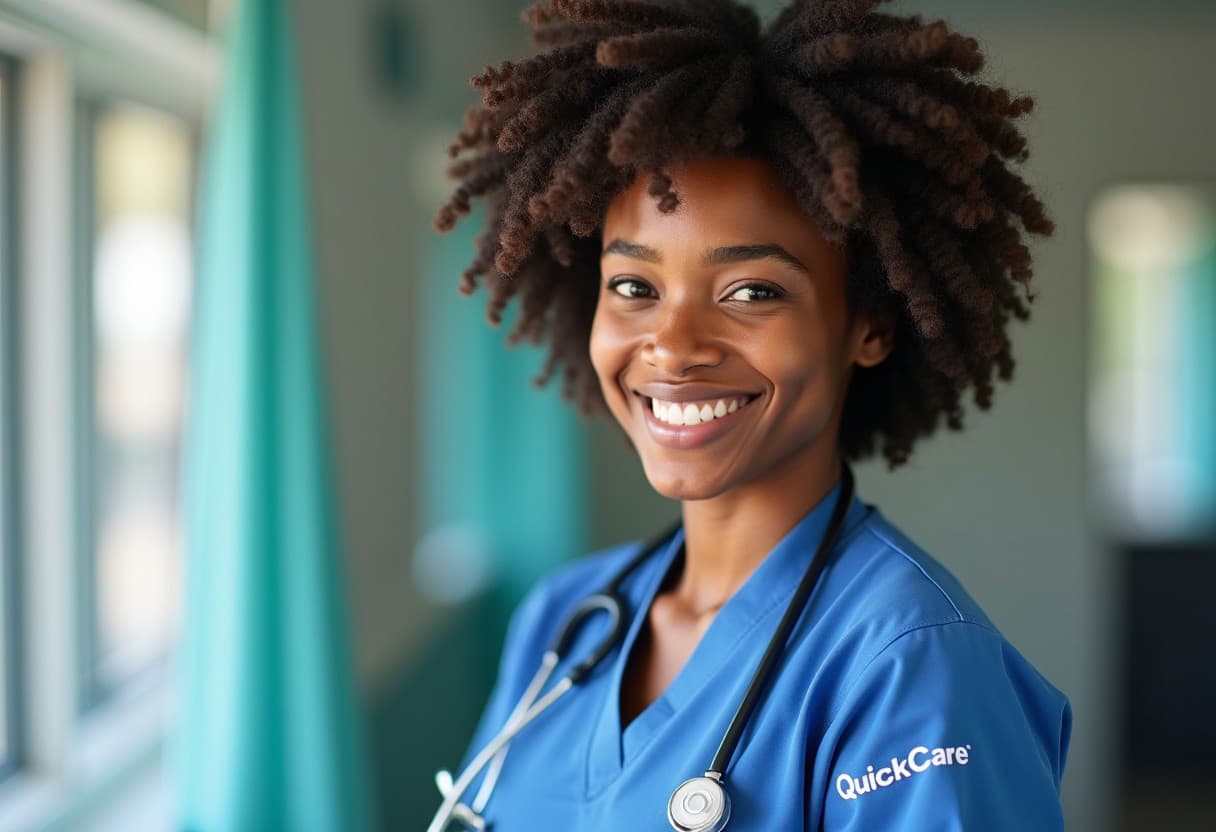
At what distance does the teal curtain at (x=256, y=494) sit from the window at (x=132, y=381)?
0.50m

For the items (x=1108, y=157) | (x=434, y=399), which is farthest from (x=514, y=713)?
(x=1108, y=157)

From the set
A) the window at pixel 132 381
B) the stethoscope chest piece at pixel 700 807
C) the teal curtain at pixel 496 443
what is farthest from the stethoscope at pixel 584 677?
the teal curtain at pixel 496 443

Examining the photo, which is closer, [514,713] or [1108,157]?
[514,713]

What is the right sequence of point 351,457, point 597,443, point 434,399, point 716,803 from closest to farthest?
point 716,803 < point 351,457 < point 434,399 < point 597,443

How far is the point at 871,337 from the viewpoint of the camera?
1.21 metres

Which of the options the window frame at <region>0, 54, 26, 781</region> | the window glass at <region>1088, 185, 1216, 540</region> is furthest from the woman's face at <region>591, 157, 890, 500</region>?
the window glass at <region>1088, 185, 1216, 540</region>

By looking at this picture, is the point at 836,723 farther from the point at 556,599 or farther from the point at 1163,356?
the point at 1163,356

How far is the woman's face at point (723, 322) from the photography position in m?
1.09

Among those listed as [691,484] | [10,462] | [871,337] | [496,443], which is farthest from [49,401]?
[496,443]

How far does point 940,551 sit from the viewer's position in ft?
14.4

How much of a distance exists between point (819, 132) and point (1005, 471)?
363cm

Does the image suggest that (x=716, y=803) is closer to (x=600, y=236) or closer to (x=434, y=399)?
(x=600, y=236)

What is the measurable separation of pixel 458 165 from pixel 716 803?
774 millimetres

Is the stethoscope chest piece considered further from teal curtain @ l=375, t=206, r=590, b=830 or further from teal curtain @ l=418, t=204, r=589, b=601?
teal curtain @ l=418, t=204, r=589, b=601
